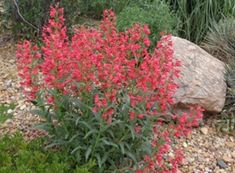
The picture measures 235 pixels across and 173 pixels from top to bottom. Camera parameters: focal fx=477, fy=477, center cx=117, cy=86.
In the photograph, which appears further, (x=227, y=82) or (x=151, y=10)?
(x=151, y=10)

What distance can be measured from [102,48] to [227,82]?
5.56ft

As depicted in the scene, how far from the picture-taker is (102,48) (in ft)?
11.2

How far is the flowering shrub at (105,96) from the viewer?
3055 mm

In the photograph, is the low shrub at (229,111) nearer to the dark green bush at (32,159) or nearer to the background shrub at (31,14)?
the dark green bush at (32,159)

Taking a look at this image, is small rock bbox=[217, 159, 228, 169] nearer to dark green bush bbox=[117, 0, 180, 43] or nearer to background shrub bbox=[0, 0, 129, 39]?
dark green bush bbox=[117, 0, 180, 43]

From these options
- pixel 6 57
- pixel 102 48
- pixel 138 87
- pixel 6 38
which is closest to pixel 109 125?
pixel 138 87

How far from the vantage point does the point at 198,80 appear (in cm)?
433

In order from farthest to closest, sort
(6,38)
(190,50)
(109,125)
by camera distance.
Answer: (6,38) < (190,50) < (109,125)

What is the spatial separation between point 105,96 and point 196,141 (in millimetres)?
1477

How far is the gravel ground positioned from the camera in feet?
13.1

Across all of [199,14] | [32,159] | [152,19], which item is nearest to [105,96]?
[32,159]

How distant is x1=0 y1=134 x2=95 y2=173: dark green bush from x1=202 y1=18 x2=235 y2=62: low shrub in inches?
93.2

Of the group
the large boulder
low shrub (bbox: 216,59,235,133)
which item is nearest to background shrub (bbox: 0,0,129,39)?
the large boulder

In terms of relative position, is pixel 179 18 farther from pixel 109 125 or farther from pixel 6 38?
pixel 109 125
